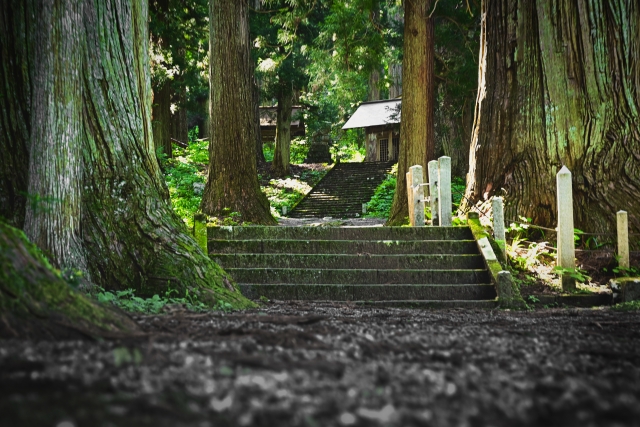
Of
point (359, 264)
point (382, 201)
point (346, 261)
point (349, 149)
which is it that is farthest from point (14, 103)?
point (349, 149)

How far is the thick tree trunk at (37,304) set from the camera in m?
2.98

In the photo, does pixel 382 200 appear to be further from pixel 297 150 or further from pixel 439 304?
pixel 297 150

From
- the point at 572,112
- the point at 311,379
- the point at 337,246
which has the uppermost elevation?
the point at 572,112

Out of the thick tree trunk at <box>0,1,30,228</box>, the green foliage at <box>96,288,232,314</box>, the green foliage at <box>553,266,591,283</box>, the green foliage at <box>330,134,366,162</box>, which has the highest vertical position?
the green foliage at <box>330,134,366,162</box>

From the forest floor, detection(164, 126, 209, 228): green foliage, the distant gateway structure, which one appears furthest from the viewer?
the distant gateway structure

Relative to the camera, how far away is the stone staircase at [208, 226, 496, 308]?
764cm

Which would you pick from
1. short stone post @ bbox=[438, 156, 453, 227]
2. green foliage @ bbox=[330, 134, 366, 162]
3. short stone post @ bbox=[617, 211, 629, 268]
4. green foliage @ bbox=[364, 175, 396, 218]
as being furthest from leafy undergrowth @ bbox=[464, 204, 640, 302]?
green foliage @ bbox=[330, 134, 366, 162]

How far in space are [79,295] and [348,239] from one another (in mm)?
5866

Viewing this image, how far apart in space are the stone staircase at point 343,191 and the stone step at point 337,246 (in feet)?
40.9

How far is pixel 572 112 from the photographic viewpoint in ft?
30.9

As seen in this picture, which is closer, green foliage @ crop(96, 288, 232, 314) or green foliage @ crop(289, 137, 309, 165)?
green foliage @ crop(96, 288, 232, 314)

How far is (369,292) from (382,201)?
611 inches

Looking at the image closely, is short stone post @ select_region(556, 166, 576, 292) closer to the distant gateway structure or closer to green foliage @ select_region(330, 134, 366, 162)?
the distant gateway structure

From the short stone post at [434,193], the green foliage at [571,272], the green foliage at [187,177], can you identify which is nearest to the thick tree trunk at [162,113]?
the green foliage at [187,177]
